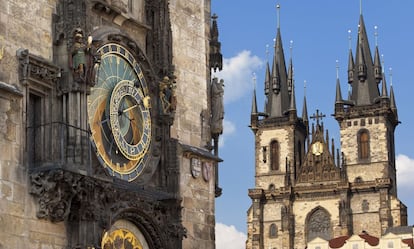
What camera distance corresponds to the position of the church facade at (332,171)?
237 ft

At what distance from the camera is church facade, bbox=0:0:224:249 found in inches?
422

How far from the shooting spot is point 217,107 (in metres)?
14.8

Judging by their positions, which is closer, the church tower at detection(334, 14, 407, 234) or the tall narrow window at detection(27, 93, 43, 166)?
the tall narrow window at detection(27, 93, 43, 166)

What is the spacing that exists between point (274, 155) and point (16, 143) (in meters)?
67.3

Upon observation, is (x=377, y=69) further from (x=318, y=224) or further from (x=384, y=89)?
(x=318, y=224)

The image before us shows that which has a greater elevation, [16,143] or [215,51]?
[215,51]

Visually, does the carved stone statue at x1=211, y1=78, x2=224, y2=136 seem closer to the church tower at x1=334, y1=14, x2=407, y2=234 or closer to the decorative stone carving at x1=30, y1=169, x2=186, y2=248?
the decorative stone carving at x1=30, y1=169, x2=186, y2=248

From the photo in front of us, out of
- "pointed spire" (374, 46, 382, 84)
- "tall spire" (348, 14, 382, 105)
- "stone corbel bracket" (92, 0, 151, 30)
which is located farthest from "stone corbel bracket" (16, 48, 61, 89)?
"pointed spire" (374, 46, 382, 84)

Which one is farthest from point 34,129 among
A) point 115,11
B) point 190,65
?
point 190,65

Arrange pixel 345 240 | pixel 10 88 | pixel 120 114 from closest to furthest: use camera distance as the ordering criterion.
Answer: pixel 10 88, pixel 120 114, pixel 345 240

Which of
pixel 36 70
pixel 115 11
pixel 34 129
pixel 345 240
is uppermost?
pixel 115 11

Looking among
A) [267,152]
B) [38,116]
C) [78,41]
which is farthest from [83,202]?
[267,152]

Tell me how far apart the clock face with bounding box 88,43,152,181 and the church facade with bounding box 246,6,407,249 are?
5920 centimetres

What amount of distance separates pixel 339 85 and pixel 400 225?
1310 centimetres
